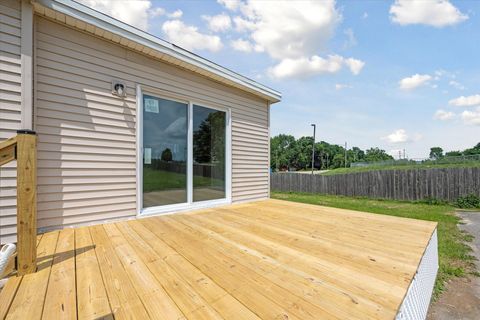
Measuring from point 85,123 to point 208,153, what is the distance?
6.17 feet

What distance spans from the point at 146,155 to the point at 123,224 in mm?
970

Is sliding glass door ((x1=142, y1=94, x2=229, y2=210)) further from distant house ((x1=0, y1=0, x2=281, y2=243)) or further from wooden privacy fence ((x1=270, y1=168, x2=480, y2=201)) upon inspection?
wooden privacy fence ((x1=270, y1=168, x2=480, y2=201))

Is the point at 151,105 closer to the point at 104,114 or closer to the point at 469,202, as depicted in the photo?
the point at 104,114

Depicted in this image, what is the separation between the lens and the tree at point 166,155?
3289 mm

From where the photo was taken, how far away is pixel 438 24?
217 inches

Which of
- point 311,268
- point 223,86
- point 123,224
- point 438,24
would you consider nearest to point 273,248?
point 311,268

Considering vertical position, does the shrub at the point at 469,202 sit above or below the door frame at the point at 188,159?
below

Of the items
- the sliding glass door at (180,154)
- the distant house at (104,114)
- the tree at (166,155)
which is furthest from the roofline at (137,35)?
the tree at (166,155)

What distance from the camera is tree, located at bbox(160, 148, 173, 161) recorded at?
3.29 metres

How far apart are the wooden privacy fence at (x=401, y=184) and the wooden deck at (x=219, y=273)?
26.2 feet

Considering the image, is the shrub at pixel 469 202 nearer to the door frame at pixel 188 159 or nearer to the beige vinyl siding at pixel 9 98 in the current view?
the door frame at pixel 188 159

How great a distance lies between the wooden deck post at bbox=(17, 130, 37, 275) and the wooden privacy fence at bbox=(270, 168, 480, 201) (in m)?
11.4

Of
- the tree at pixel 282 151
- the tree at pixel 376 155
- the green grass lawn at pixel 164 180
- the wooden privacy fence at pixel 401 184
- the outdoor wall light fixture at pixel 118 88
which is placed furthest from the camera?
the tree at pixel 376 155

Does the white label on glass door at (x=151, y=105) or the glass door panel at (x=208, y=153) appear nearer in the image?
the white label on glass door at (x=151, y=105)
